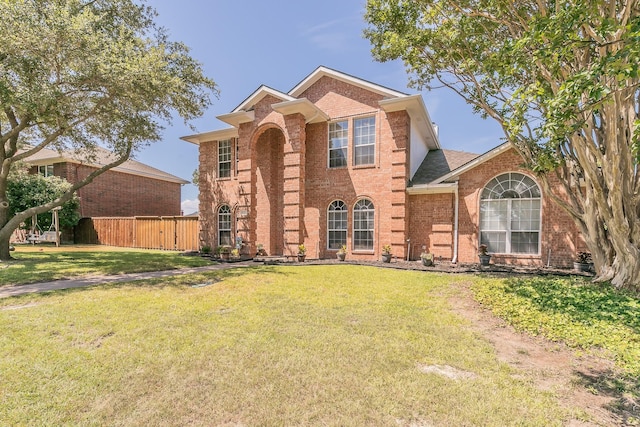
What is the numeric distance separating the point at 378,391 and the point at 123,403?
2.74 m

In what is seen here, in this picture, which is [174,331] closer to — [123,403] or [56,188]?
[123,403]

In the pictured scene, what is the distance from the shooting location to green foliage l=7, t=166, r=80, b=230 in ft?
63.8

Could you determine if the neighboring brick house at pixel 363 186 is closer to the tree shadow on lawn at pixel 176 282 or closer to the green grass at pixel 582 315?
the green grass at pixel 582 315

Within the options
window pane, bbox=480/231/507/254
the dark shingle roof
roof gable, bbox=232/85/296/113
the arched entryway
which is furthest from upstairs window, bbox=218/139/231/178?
window pane, bbox=480/231/507/254

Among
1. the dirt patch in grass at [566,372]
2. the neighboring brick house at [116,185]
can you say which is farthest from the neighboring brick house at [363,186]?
the neighboring brick house at [116,185]

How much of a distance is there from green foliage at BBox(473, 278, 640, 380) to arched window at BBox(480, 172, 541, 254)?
3.47 meters

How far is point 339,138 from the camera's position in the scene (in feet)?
47.5

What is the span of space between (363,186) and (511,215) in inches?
243

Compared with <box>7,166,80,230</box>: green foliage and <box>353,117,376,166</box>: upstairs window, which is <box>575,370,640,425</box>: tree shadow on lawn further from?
<box>7,166,80,230</box>: green foliage

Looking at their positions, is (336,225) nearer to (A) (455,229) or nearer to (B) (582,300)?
(A) (455,229)

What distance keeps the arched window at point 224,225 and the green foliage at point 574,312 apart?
42.6 feet

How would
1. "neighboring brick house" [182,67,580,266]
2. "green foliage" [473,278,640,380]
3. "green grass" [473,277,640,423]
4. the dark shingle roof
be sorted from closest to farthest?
"green grass" [473,277,640,423], "green foliage" [473,278,640,380], "neighboring brick house" [182,67,580,266], the dark shingle roof

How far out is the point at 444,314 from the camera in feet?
20.1

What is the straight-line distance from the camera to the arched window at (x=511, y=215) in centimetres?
1150
